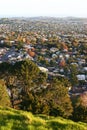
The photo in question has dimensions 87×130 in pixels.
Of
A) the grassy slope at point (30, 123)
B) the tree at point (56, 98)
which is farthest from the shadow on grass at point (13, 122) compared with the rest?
the tree at point (56, 98)

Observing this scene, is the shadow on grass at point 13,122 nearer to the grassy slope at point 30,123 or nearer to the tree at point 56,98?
the grassy slope at point 30,123

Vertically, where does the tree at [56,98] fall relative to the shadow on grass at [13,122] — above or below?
below

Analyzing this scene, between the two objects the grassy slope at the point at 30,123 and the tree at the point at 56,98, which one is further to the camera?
the tree at the point at 56,98

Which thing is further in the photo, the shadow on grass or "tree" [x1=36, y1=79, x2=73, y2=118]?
"tree" [x1=36, y1=79, x2=73, y2=118]

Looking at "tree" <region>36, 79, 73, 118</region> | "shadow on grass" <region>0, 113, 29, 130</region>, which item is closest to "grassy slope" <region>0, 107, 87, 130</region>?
"shadow on grass" <region>0, 113, 29, 130</region>

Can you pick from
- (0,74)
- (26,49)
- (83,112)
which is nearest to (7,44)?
(26,49)

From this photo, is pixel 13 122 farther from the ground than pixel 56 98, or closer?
farther from the ground

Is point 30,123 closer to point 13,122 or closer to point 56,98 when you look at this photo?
point 13,122

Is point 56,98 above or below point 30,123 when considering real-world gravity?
below

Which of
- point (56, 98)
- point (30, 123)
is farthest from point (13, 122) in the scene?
point (56, 98)

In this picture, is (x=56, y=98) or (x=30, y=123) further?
(x=56, y=98)

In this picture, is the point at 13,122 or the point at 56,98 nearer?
the point at 13,122

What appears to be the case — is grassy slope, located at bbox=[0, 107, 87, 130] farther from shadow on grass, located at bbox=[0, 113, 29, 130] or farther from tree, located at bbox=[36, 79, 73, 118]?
tree, located at bbox=[36, 79, 73, 118]
